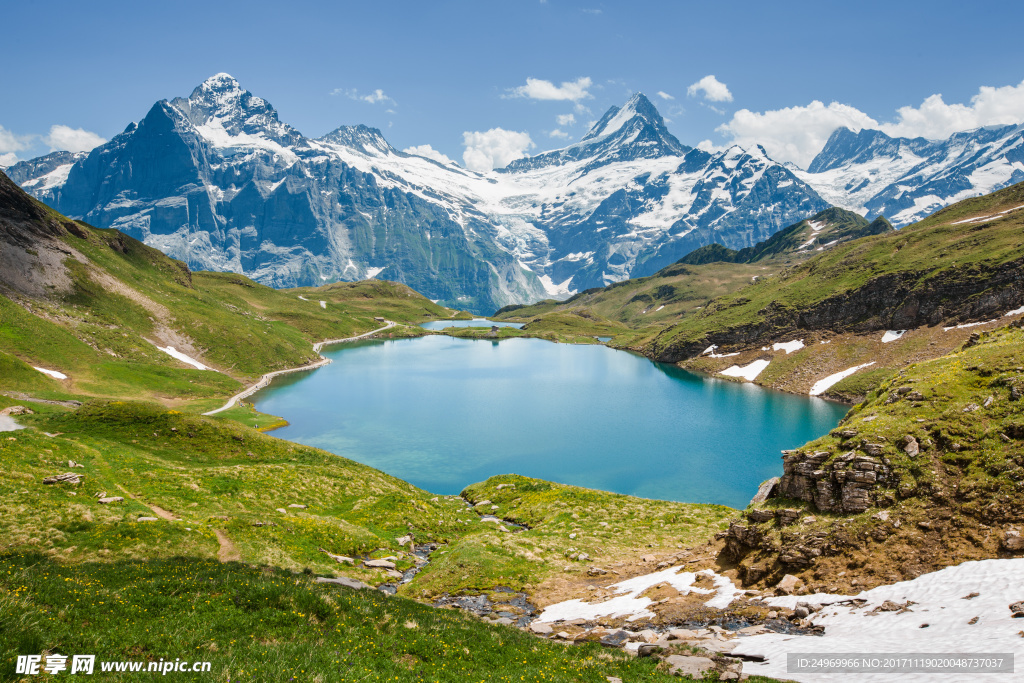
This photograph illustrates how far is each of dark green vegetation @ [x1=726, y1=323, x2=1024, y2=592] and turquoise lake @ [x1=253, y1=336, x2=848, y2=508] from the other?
37.0 meters

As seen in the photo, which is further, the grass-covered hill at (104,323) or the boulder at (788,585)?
the grass-covered hill at (104,323)

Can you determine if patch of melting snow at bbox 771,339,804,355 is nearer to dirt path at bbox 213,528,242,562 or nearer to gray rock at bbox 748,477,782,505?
gray rock at bbox 748,477,782,505

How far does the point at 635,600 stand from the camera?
2491 centimetres

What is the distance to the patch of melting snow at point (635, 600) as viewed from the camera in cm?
2339

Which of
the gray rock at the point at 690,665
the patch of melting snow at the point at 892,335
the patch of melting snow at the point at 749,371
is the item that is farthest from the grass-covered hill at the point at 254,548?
the patch of melting snow at the point at 892,335

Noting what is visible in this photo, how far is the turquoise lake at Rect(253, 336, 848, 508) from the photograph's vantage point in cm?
7200

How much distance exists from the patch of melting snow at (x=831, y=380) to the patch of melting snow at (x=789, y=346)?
2192cm

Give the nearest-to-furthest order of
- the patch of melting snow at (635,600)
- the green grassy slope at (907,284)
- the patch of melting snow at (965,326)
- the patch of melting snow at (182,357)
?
the patch of melting snow at (635,600), the patch of melting snow at (182,357), the patch of melting snow at (965,326), the green grassy slope at (907,284)

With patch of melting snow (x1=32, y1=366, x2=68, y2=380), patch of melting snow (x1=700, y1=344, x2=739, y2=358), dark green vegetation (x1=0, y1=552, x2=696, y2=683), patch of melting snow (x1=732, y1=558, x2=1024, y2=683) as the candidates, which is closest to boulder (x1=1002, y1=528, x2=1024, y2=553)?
patch of melting snow (x1=732, y1=558, x2=1024, y2=683)

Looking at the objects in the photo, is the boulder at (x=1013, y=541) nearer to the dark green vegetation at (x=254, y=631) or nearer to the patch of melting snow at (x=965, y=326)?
the dark green vegetation at (x=254, y=631)

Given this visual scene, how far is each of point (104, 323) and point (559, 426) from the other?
10675 cm

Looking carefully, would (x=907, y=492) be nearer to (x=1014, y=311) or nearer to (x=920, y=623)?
(x=920, y=623)

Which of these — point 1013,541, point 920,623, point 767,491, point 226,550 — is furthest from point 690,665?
point 226,550

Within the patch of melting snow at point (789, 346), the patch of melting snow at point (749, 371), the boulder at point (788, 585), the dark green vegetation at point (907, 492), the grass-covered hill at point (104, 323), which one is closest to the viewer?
the dark green vegetation at point (907, 492)
